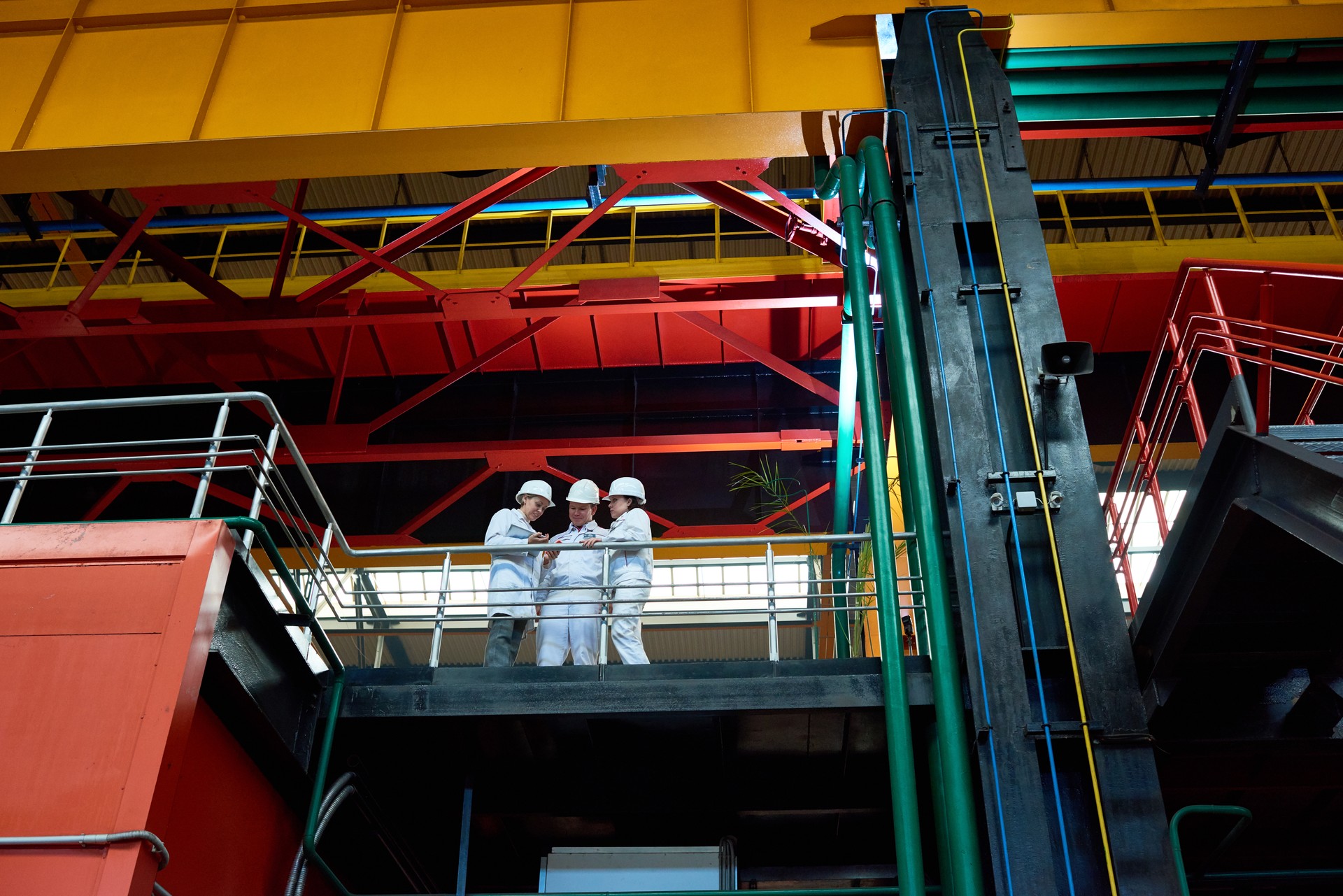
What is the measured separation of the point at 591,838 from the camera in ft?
34.2

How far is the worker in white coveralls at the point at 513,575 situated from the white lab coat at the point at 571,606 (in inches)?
7.2

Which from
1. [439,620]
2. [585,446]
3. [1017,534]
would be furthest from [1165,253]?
[439,620]

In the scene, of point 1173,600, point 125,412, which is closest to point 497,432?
point 125,412

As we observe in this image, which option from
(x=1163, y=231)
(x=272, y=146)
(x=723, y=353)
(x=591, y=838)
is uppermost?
(x=1163, y=231)

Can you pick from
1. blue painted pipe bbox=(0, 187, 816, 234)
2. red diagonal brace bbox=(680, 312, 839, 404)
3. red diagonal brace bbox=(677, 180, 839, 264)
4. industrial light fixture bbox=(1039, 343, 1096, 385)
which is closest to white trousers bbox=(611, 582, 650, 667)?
industrial light fixture bbox=(1039, 343, 1096, 385)

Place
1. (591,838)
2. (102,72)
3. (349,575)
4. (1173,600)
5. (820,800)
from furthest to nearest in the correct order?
(349,575)
(102,72)
(591,838)
(820,800)
(1173,600)

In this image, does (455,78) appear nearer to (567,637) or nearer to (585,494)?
(585,494)

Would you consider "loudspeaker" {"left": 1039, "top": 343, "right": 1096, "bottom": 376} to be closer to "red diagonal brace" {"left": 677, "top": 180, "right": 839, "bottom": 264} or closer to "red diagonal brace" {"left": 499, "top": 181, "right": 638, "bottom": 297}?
"red diagonal brace" {"left": 677, "top": 180, "right": 839, "bottom": 264}

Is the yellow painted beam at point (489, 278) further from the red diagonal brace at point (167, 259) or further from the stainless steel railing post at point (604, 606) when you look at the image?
the stainless steel railing post at point (604, 606)

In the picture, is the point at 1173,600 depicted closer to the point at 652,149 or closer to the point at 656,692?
the point at 656,692

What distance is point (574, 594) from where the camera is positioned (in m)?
10.2

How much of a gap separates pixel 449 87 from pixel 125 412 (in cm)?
1090

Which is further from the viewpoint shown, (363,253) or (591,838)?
(363,253)

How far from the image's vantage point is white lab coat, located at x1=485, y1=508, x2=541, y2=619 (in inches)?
400
